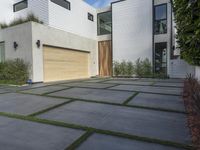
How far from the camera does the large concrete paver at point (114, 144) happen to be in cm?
216

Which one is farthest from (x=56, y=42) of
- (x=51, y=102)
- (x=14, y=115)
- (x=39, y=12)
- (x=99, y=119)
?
(x=99, y=119)

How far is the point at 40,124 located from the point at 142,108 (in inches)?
94.9

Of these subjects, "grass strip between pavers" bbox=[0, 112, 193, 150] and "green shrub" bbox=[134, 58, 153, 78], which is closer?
"grass strip between pavers" bbox=[0, 112, 193, 150]

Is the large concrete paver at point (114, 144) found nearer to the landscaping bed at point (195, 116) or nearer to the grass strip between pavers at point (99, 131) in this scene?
the grass strip between pavers at point (99, 131)

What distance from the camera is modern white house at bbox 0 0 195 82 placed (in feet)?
32.4

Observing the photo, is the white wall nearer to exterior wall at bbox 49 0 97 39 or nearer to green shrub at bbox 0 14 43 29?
exterior wall at bbox 49 0 97 39

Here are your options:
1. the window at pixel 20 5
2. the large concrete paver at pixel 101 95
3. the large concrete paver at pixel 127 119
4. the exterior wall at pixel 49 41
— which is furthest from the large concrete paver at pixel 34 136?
the window at pixel 20 5

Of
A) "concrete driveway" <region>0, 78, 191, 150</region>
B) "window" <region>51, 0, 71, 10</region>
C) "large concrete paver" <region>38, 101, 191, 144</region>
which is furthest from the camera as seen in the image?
"window" <region>51, 0, 71, 10</region>

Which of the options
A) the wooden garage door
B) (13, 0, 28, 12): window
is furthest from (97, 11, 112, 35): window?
(13, 0, 28, 12): window

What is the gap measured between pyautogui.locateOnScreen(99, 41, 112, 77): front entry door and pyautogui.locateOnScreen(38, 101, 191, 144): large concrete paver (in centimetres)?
1088

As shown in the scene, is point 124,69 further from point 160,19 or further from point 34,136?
point 34,136

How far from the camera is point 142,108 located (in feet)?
13.3

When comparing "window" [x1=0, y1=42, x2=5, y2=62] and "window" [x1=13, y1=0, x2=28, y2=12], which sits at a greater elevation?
"window" [x1=13, y1=0, x2=28, y2=12]

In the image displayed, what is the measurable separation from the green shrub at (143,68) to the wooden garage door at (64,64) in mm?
4361
